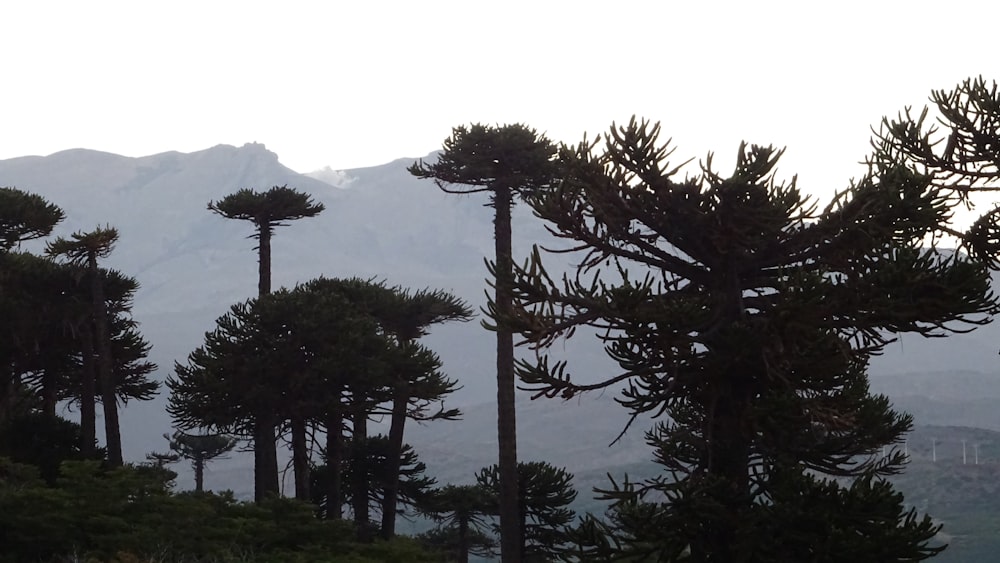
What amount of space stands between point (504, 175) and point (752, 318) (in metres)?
12.2

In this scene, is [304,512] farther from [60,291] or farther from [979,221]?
[60,291]

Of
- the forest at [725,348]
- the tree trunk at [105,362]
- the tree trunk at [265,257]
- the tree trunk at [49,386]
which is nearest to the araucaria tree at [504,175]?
the forest at [725,348]

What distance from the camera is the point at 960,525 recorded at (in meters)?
160

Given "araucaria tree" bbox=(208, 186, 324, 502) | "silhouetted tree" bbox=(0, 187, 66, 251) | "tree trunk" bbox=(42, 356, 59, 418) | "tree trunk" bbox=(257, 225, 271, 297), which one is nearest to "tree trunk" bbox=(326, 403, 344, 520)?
"araucaria tree" bbox=(208, 186, 324, 502)

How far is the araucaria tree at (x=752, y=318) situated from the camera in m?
15.2

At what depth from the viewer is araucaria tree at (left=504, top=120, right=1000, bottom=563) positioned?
50.0ft

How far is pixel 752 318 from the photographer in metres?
16.6

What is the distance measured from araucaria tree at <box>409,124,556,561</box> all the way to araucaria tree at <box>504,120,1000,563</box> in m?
9.64

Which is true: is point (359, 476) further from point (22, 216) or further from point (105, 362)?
point (22, 216)

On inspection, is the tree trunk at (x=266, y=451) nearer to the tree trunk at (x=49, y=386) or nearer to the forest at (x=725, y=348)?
the tree trunk at (x=49, y=386)

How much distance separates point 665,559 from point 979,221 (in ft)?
24.6

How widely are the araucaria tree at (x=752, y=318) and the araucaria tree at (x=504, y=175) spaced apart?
9643 millimetres

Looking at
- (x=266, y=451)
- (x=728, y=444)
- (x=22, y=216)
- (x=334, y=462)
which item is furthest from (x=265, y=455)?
(x=728, y=444)

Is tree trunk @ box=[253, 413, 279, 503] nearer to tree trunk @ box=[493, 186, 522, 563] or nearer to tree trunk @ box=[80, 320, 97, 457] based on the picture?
tree trunk @ box=[80, 320, 97, 457]
